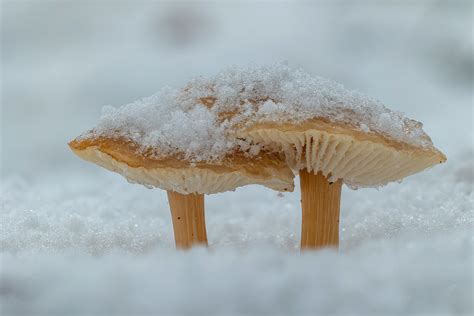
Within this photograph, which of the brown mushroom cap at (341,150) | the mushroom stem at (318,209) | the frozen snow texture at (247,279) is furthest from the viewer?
the mushroom stem at (318,209)

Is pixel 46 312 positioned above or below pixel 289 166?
below

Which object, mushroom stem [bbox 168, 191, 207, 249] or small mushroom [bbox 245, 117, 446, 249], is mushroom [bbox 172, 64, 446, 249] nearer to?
small mushroom [bbox 245, 117, 446, 249]

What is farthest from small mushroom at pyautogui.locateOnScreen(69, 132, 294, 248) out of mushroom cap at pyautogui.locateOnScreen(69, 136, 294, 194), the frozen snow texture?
the frozen snow texture

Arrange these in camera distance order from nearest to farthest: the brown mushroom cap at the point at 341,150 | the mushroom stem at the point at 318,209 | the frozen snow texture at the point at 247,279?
the frozen snow texture at the point at 247,279
the brown mushroom cap at the point at 341,150
the mushroom stem at the point at 318,209

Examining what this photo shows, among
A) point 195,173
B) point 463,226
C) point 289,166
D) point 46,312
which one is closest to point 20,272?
point 46,312

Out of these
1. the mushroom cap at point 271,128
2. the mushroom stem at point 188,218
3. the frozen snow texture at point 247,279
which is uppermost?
the mushroom cap at point 271,128

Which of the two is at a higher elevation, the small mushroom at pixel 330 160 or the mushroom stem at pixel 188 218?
the small mushroom at pixel 330 160

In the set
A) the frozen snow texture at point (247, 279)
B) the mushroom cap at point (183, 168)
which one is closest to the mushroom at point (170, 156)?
the mushroom cap at point (183, 168)

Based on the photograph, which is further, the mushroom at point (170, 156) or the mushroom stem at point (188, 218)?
the mushroom stem at point (188, 218)

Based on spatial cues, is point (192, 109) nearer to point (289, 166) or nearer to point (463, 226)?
→ point (289, 166)

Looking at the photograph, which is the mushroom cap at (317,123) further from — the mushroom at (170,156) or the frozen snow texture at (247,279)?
the frozen snow texture at (247,279)
